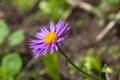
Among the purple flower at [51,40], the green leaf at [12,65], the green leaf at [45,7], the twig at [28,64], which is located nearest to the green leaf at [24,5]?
the green leaf at [45,7]

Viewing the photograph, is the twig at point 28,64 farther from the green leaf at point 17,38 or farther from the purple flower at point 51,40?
the purple flower at point 51,40

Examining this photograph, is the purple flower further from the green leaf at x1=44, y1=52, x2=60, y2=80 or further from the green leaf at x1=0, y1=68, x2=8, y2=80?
the green leaf at x1=0, y1=68, x2=8, y2=80

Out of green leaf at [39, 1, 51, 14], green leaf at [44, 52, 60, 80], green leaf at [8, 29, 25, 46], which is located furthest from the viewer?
green leaf at [39, 1, 51, 14]

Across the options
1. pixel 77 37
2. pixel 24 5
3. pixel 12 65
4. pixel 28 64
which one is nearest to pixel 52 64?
pixel 12 65

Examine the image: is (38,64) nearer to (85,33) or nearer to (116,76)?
(85,33)

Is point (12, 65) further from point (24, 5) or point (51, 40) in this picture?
point (24, 5)

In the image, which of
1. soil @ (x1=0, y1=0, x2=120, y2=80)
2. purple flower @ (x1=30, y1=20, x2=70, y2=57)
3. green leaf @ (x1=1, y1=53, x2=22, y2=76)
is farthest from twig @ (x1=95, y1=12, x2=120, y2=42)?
purple flower @ (x1=30, y1=20, x2=70, y2=57)

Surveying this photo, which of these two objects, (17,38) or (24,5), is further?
(24,5)
